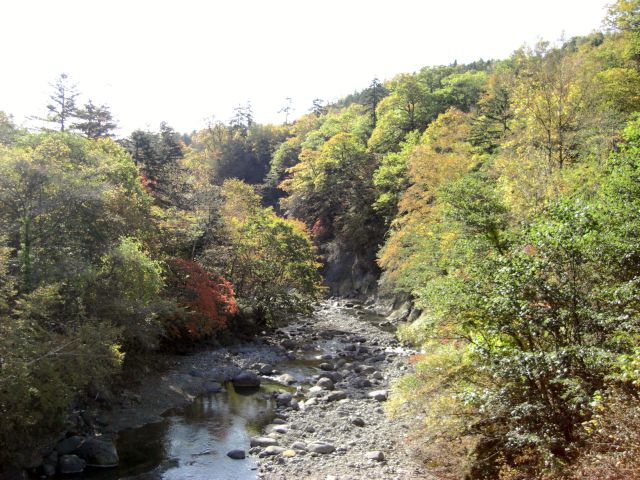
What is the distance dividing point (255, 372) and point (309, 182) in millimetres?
31551

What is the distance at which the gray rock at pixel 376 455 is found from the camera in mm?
13141

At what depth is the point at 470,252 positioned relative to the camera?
1256 centimetres

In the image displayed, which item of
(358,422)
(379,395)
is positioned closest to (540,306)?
(358,422)

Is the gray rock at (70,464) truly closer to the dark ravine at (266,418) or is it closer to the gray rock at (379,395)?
the dark ravine at (266,418)

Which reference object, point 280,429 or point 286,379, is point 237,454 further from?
point 286,379

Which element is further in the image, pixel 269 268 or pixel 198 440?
pixel 269 268

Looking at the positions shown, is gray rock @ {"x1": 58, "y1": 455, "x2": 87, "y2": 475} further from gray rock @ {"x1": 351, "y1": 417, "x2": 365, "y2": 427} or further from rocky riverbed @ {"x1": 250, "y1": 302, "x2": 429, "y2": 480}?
gray rock @ {"x1": 351, "y1": 417, "x2": 365, "y2": 427}

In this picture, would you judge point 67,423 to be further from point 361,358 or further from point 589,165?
point 589,165

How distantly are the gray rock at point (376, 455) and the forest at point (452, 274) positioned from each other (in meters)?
1.36

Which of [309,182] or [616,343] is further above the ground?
[309,182]

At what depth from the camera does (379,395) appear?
18.8 meters

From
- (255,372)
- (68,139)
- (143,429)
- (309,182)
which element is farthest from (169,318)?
(309,182)

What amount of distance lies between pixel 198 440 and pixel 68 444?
3881 millimetres

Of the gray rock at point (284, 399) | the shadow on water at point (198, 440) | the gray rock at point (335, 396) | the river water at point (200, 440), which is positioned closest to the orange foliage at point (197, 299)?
the river water at point (200, 440)
